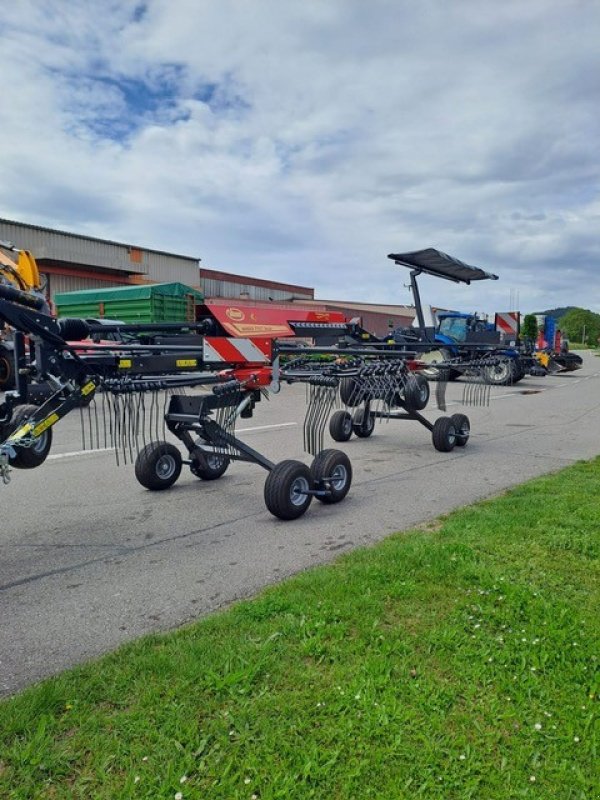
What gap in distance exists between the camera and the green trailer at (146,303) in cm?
1980

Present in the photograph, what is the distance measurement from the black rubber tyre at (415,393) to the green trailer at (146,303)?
1220cm

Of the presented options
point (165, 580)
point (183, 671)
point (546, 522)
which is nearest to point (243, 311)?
point (165, 580)

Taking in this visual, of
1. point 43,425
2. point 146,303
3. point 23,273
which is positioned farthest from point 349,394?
point 146,303

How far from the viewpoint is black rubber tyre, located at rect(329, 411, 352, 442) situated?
367 inches

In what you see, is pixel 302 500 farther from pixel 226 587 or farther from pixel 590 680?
pixel 590 680

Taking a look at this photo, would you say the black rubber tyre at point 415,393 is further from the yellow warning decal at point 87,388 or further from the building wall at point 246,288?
the building wall at point 246,288

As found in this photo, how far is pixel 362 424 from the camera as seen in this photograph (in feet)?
31.8

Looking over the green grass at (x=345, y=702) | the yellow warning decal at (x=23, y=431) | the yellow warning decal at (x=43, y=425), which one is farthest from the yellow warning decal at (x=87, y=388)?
the green grass at (x=345, y=702)

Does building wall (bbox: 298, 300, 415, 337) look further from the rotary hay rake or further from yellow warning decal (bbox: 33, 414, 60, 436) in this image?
yellow warning decal (bbox: 33, 414, 60, 436)

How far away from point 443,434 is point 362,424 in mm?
1468

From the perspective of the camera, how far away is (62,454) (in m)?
8.24

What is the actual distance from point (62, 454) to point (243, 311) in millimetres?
3985

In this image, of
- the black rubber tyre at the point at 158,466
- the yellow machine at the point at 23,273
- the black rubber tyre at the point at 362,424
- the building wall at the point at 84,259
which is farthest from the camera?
the building wall at the point at 84,259

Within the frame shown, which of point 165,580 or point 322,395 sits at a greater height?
point 322,395
